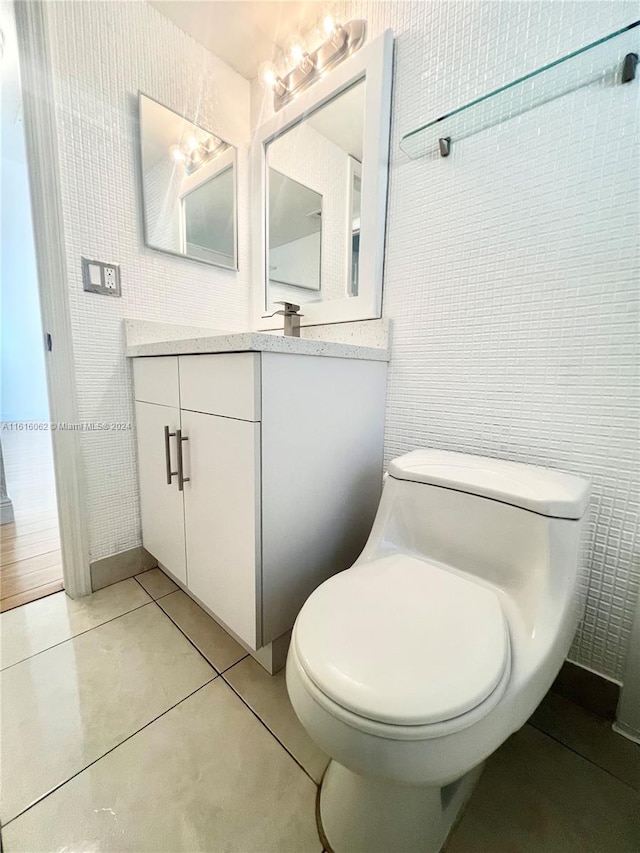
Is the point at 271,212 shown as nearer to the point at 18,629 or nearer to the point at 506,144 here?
the point at 506,144

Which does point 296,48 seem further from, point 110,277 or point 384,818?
point 384,818

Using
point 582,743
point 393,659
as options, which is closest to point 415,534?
point 393,659

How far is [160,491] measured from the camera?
4.09ft

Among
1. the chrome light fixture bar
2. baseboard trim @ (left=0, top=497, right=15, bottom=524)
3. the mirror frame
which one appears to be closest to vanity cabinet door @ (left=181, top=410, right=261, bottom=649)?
the mirror frame

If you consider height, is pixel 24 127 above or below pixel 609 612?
above

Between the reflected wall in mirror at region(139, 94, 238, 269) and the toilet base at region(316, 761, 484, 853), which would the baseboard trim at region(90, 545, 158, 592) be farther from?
the reflected wall in mirror at region(139, 94, 238, 269)

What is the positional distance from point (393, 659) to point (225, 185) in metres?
1.80

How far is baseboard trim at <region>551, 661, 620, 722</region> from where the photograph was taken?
2.83 ft

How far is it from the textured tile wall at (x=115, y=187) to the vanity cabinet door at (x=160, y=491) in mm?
79

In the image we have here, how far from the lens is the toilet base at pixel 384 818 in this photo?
23.6 inches

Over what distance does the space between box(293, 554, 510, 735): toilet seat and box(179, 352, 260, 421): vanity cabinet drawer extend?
1.49ft

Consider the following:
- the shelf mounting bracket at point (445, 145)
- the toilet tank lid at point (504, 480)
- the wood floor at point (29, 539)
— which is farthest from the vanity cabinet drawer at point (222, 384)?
the wood floor at point (29, 539)

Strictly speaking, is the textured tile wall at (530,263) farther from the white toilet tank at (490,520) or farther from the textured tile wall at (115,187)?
the textured tile wall at (115,187)

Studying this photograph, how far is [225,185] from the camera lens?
1497 mm
